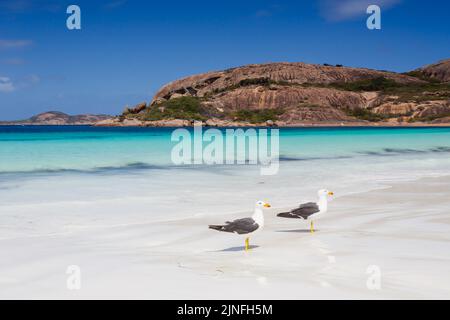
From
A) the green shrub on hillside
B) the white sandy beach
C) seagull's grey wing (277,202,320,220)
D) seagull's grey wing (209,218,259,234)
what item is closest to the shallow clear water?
the white sandy beach

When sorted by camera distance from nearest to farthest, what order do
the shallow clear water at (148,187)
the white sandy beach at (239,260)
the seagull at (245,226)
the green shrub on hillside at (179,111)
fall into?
the white sandy beach at (239,260) → the seagull at (245,226) → the shallow clear water at (148,187) → the green shrub on hillside at (179,111)

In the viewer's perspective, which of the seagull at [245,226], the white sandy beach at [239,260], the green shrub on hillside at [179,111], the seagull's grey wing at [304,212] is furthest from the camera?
the green shrub on hillside at [179,111]

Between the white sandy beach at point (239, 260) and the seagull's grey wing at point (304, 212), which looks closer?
the white sandy beach at point (239, 260)

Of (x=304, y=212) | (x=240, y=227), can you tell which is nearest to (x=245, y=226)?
(x=240, y=227)

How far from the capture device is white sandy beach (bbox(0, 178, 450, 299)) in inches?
245

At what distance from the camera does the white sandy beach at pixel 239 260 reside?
20.5 feet

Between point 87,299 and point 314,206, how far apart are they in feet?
16.5

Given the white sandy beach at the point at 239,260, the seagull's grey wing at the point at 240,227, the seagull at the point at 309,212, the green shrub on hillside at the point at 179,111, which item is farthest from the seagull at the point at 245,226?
the green shrub on hillside at the point at 179,111

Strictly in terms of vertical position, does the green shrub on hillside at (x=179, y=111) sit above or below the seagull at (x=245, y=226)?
above

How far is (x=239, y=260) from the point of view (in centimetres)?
777

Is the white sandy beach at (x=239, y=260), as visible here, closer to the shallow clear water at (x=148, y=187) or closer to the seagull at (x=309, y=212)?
the seagull at (x=309, y=212)

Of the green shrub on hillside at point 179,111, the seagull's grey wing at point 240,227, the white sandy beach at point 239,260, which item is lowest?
the white sandy beach at point 239,260

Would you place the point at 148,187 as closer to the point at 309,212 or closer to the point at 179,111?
the point at 309,212
